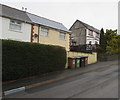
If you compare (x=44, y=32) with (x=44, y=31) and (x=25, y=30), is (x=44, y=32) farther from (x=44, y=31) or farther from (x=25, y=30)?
(x=25, y=30)

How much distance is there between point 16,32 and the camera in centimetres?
1227

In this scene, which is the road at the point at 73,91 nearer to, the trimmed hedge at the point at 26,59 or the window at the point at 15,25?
the trimmed hedge at the point at 26,59

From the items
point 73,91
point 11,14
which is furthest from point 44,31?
point 73,91

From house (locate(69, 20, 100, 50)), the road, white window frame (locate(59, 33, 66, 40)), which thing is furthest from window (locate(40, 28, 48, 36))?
house (locate(69, 20, 100, 50))

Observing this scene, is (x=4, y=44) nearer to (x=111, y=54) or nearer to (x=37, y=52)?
(x=37, y=52)

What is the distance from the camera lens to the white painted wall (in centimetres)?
1123

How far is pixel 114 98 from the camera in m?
4.43

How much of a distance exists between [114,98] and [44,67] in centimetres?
605

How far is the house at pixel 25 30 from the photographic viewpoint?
37.8 ft

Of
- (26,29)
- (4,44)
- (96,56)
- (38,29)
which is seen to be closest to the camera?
(4,44)

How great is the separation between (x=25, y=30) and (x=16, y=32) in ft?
4.00

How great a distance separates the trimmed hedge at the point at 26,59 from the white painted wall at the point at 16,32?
4680 mm

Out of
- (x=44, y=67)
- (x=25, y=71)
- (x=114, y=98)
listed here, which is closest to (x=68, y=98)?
(x=114, y=98)

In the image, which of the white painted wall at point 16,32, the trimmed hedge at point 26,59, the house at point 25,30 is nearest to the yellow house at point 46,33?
the house at point 25,30
